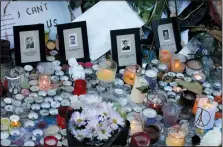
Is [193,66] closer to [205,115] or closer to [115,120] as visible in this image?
[205,115]

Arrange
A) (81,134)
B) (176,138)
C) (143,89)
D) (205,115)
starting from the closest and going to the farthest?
1. (81,134)
2. (176,138)
3. (205,115)
4. (143,89)

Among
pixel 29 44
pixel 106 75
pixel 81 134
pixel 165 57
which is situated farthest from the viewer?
pixel 165 57

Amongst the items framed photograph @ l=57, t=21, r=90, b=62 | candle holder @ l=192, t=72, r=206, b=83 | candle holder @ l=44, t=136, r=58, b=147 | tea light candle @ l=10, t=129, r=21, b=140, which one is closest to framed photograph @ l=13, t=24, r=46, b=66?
framed photograph @ l=57, t=21, r=90, b=62

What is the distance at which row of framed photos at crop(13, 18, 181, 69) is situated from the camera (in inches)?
106

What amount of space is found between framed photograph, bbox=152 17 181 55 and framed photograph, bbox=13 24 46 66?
26.0 inches

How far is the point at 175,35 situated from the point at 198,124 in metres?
0.71

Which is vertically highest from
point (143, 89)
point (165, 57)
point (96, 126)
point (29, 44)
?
point (29, 44)

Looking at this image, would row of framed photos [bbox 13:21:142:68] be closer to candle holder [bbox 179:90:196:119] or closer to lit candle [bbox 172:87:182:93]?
lit candle [bbox 172:87:182:93]

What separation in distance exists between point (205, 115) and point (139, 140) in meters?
0.39

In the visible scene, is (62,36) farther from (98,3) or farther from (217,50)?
(217,50)

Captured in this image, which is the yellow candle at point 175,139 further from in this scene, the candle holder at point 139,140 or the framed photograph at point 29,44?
the framed photograph at point 29,44

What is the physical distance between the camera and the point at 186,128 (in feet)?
7.65

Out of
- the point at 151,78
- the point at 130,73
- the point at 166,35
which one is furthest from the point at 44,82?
the point at 166,35

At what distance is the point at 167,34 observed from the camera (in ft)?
9.59
